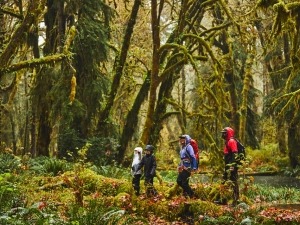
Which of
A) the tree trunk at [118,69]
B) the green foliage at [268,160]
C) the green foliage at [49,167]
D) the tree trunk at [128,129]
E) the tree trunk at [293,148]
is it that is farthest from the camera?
the green foliage at [268,160]

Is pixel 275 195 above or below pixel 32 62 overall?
below

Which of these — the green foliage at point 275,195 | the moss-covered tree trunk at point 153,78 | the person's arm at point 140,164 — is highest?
the moss-covered tree trunk at point 153,78

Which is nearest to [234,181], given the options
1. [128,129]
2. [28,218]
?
[28,218]

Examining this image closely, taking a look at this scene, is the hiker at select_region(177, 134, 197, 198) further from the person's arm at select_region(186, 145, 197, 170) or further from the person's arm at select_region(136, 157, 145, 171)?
the person's arm at select_region(136, 157, 145, 171)

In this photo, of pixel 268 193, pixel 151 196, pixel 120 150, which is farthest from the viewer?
pixel 120 150

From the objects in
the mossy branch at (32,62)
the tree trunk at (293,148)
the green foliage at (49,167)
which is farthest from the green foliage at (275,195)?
the tree trunk at (293,148)

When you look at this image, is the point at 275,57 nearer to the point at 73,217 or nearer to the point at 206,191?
the point at 206,191

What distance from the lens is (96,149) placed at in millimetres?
18766

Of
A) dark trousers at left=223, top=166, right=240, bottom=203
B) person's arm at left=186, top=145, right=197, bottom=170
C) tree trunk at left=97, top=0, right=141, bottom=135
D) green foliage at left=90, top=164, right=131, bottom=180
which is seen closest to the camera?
person's arm at left=186, top=145, right=197, bottom=170

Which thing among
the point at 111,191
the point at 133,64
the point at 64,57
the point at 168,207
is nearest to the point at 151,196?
the point at 168,207

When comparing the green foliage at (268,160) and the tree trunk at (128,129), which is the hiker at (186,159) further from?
the green foliage at (268,160)

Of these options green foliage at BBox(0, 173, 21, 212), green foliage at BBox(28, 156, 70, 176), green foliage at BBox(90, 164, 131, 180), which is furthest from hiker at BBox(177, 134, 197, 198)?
green foliage at BBox(28, 156, 70, 176)

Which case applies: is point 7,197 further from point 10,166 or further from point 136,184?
point 10,166

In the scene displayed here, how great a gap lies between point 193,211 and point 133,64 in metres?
13.9
